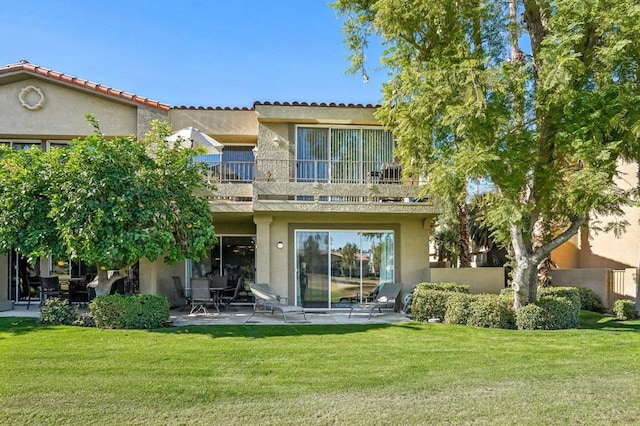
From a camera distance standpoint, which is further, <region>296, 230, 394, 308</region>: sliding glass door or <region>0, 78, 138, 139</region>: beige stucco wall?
<region>0, 78, 138, 139</region>: beige stucco wall

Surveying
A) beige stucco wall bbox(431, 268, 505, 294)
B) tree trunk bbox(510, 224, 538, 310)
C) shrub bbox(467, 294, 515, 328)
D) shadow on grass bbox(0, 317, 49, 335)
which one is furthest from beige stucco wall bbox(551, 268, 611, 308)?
shadow on grass bbox(0, 317, 49, 335)

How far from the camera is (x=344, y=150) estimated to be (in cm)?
1678

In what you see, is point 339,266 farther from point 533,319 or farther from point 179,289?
point 533,319

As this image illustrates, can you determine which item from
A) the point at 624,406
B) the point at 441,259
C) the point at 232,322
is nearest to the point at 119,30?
the point at 232,322

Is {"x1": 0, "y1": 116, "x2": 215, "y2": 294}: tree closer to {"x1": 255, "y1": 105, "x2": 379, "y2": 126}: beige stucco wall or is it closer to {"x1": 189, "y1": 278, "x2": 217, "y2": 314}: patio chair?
{"x1": 189, "y1": 278, "x2": 217, "y2": 314}: patio chair

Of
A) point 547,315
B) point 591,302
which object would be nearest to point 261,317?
point 547,315

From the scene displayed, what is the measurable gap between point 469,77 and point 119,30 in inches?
500

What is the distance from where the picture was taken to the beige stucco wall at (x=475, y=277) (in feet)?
50.9

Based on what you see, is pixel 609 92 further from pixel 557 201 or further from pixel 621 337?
pixel 621 337

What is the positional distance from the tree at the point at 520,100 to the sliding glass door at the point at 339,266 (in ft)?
12.7

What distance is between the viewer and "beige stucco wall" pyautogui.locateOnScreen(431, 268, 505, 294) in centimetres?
1552

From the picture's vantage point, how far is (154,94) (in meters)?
17.0

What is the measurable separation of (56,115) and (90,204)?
7165mm

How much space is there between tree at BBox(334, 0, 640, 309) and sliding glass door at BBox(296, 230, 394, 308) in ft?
12.7
